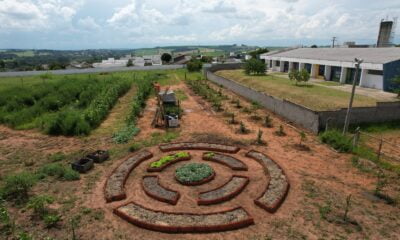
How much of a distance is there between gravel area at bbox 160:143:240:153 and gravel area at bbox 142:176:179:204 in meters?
2.64

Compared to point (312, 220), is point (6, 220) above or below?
above

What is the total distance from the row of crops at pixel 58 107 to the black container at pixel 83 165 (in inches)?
155

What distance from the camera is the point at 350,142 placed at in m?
11.3

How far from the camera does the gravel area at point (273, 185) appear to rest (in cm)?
724

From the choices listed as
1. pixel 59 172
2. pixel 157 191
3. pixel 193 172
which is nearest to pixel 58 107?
pixel 59 172

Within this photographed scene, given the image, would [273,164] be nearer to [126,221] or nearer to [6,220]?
[126,221]

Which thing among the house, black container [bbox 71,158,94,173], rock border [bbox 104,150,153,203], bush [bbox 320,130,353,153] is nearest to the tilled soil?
rock border [bbox 104,150,153,203]

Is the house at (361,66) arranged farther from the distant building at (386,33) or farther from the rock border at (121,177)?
the rock border at (121,177)

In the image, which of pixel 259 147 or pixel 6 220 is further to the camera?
pixel 259 147

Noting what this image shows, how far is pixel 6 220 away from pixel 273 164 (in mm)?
7965

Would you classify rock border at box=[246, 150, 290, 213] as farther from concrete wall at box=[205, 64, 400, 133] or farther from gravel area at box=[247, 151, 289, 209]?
concrete wall at box=[205, 64, 400, 133]

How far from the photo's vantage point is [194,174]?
8.72 m

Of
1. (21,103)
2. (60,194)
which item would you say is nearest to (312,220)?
(60,194)

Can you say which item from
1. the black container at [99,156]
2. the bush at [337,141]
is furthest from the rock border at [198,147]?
the bush at [337,141]
